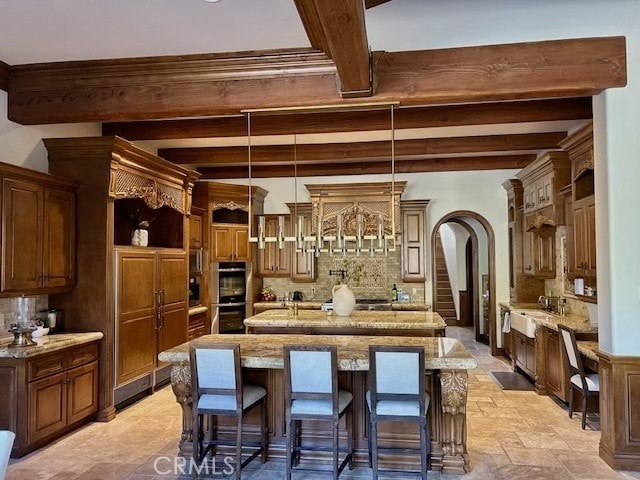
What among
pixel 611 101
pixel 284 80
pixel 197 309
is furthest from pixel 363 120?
pixel 197 309

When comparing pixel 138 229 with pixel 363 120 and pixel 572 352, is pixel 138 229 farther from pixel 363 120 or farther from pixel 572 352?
pixel 572 352

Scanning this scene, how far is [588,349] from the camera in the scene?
4.20 metres

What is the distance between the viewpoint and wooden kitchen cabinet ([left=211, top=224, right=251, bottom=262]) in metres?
7.25

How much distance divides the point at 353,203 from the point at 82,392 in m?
4.65

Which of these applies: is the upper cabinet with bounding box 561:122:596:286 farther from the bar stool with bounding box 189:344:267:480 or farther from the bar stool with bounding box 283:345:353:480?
the bar stool with bounding box 189:344:267:480

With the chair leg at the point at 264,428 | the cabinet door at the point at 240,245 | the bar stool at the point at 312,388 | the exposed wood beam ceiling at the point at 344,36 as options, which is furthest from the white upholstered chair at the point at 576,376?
the cabinet door at the point at 240,245

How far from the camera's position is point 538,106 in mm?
4801

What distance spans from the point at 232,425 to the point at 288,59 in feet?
9.60

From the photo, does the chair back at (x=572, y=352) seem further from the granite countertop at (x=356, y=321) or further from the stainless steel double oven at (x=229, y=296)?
the stainless steel double oven at (x=229, y=296)

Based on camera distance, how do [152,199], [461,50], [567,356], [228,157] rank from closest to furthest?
[461,50], [567,356], [152,199], [228,157]

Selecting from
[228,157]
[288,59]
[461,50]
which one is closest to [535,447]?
[461,50]

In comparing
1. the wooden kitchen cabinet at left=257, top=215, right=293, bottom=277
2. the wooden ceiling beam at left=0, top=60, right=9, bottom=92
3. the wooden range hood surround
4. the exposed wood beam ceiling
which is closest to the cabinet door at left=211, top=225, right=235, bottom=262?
the wooden kitchen cabinet at left=257, top=215, right=293, bottom=277

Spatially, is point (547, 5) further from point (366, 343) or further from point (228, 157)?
point (228, 157)

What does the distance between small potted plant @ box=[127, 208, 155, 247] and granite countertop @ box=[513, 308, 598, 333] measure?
15.4 feet
